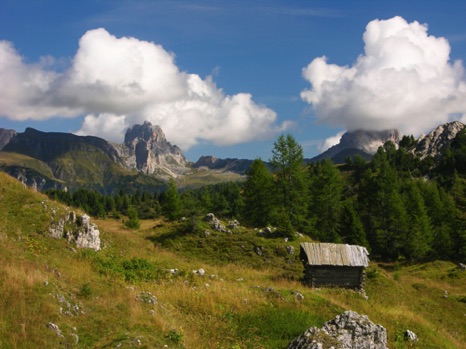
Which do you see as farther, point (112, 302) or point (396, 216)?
point (396, 216)

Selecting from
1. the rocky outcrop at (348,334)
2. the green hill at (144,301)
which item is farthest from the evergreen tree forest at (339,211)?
the rocky outcrop at (348,334)

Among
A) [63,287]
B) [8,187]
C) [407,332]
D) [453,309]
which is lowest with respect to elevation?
[453,309]

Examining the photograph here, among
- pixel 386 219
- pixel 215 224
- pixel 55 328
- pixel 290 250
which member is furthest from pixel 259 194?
pixel 55 328

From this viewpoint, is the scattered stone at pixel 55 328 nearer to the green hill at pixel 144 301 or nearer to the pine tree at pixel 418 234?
the green hill at pixel 144 301

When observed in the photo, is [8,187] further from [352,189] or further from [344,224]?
[352,189]

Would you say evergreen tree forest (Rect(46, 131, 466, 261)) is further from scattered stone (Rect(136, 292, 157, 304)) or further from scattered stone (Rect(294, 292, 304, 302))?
scattered stone (Rect(136, 292, 157, 304))

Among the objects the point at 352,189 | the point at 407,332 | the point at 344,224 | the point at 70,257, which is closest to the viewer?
the point at 407,332

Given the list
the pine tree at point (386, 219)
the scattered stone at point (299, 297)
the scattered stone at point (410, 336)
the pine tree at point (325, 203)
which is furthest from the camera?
the pine tree at point (386, 219)

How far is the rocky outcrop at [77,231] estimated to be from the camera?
21891 millimetres

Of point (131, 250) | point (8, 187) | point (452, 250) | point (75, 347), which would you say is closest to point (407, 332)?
point (75, 347)

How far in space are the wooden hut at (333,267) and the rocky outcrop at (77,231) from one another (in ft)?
47.8

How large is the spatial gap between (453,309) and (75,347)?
1165 inches

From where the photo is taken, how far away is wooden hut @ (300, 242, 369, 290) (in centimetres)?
2658

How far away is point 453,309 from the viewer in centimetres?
2952
